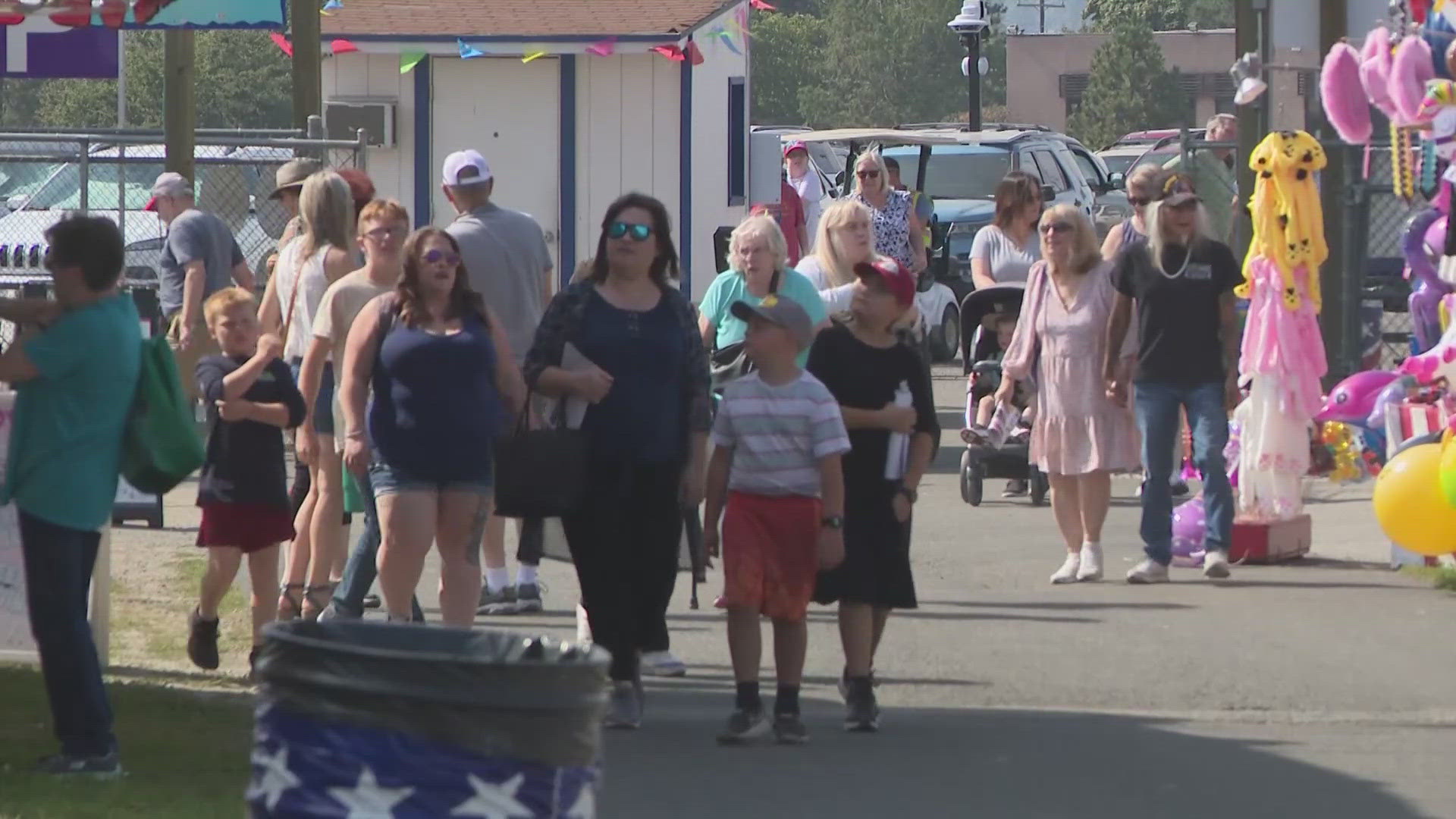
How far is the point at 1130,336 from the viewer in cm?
1104

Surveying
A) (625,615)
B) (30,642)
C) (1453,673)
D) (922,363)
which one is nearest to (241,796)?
(625,615)

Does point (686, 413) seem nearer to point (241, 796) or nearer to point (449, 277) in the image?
point (449, 277)

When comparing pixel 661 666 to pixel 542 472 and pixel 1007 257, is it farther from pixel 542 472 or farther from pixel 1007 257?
pixel 1007 257

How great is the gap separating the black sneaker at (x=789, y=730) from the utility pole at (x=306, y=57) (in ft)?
30.9

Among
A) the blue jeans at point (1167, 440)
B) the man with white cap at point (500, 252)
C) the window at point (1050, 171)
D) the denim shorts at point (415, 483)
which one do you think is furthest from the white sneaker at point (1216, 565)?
the window at point (1050, 171)

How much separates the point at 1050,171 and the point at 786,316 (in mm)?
20371

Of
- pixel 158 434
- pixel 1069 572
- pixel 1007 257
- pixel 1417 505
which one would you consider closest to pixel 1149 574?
pixel 1069 572

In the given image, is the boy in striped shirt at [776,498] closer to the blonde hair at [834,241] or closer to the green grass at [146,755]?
the green grass at [146,755]

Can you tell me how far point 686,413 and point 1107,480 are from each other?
143 inches

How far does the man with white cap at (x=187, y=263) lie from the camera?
13133mm

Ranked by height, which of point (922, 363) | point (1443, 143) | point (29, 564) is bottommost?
point (29, 564)

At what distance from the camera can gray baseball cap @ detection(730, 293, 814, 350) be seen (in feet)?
25.5

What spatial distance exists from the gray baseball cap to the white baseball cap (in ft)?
6.61

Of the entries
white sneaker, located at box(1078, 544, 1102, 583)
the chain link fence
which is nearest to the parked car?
the chain link fence
